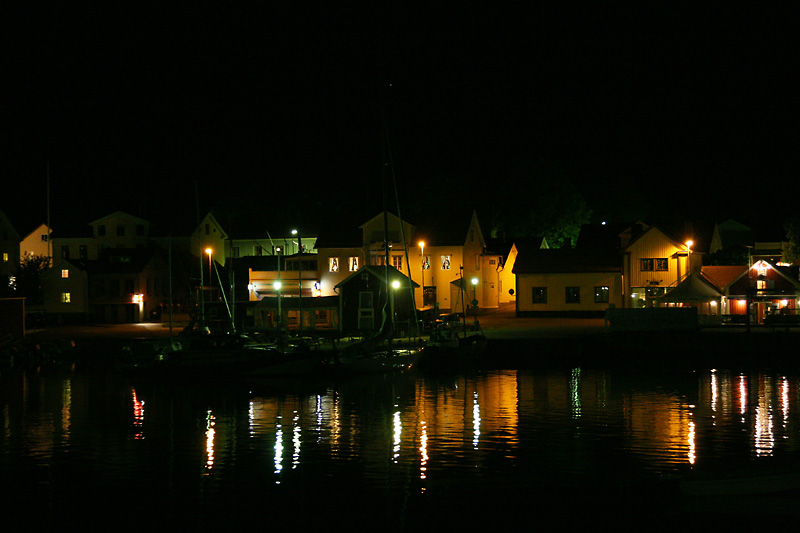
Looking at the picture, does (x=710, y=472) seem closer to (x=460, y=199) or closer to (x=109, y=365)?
(x=109, y=365)

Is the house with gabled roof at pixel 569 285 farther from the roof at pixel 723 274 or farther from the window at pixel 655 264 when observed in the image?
the roof at pixel 723 274

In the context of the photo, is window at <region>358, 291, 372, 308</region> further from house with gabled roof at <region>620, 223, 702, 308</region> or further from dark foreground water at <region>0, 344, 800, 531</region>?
house with gabled roof at <region>620, 223, 702, 308</region>

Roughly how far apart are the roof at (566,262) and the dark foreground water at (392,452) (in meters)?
24.2

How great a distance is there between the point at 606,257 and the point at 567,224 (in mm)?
29425

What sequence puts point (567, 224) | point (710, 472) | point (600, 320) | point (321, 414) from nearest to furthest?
1. point (710, 472)
2. point (321, 414)
3. point (600, 320)
4. point (567, 224)

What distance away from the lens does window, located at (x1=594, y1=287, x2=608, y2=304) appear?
211ft

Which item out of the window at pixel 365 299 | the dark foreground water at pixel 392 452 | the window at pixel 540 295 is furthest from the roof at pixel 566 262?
the dark foreground water at pixel 392 452

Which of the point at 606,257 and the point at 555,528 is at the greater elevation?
the point at 606,257

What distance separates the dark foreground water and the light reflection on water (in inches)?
4.0

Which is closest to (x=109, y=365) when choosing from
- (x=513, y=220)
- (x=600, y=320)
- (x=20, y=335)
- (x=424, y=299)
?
(x=20, y=335)

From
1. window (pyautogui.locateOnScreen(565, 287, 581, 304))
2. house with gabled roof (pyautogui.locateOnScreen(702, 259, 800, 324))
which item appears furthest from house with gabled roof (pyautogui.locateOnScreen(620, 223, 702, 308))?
house with gabled roof (pyautogui.locateOnScreen(702, 259, 800, 324))

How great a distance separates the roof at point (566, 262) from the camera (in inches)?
2530

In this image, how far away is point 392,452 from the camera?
2359cm

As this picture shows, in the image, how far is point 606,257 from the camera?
65.3 metres
